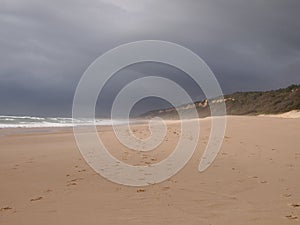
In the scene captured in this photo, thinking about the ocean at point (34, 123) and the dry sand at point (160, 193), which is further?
the ocean at point (34, 123)

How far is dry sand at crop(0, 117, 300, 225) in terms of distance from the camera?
186 inches

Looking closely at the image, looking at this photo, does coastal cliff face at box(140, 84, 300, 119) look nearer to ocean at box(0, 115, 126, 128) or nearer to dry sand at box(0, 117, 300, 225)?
ocean at box(0, 115, 126, 128)

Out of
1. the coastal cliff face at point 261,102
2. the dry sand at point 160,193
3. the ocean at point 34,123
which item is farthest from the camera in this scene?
the coastal cliff face at point 261,102

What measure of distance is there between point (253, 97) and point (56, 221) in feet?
235

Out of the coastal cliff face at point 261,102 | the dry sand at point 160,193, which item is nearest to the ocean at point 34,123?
the coastal cliff face at point 261,102

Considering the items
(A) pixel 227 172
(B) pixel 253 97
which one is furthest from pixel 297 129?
(B) pixel 253 97

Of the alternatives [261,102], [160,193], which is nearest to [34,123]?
[261,102]

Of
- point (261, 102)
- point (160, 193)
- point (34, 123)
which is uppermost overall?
point (261, 102)

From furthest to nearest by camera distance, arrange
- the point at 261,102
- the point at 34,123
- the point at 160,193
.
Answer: the point at 261,102, the point at 34,123, the point at 160,193

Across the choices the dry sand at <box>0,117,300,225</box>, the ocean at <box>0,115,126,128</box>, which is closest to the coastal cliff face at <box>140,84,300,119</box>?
the ocean at <box>0,115,126,128</box>

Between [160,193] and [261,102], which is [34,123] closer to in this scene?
[261,102]

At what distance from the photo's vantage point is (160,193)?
6.12 m

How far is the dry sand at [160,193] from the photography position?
4734 millimetres

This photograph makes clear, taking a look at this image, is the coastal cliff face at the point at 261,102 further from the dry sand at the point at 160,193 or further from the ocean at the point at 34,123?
the dry sand at the point at 160,193
